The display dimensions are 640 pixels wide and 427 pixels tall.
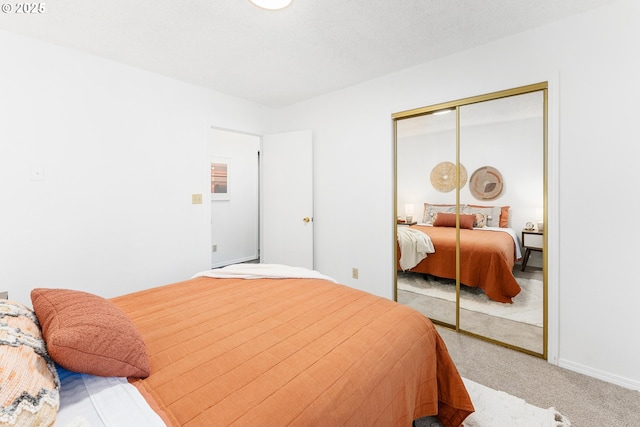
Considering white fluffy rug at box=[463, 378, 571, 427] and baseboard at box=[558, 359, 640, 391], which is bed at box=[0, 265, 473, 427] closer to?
white fluffy rug at box=[463, 378, 571, 427]

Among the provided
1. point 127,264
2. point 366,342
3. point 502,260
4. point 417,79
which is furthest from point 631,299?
point 127,264

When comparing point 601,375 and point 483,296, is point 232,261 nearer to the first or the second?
point 483,296

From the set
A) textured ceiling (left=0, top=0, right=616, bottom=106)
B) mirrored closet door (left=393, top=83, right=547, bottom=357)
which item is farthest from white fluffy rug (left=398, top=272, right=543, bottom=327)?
textured ceiling (left=0, top=0, right=616, bottom=106)

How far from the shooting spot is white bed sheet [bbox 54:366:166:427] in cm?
79

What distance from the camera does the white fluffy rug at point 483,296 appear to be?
228 cm

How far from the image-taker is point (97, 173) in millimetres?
2570

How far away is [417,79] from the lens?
110 inches

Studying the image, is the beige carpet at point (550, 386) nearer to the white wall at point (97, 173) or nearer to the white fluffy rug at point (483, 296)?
the white fluffy rug at point (483, 296)

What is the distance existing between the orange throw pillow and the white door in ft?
8.63

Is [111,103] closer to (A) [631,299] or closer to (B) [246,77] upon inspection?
(B) [246,77]

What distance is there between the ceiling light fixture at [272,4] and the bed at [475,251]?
2048 mm

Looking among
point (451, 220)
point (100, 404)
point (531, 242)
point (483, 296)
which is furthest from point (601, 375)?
point (100, 404)

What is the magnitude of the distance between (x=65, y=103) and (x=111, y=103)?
12.8 inches

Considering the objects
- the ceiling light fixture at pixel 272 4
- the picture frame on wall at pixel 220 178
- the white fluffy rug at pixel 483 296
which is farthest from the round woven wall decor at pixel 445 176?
the picture frame on wall at pixel 220 178
